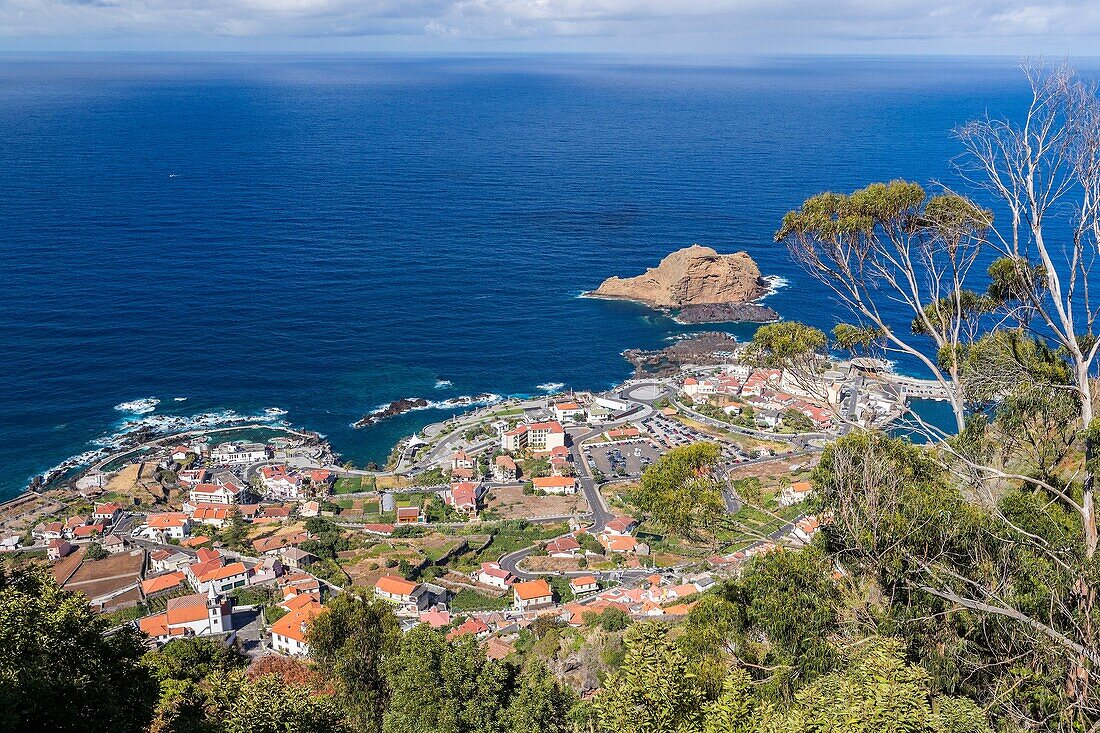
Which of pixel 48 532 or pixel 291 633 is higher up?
pixel 291 633

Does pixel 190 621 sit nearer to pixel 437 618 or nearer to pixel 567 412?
pixel 437 618

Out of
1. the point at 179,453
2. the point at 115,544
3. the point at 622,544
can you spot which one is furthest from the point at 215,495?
the point at 622,544

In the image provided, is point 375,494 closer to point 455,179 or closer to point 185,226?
point 185,226

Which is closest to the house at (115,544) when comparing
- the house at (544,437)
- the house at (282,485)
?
the house at (282,485)

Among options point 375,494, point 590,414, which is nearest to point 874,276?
point 375,494

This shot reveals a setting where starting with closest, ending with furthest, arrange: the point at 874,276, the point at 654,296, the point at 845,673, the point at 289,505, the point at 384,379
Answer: the point at 845,673
the point at 874,276
the point at 289,505
the point at 384,379
the point at 654,296

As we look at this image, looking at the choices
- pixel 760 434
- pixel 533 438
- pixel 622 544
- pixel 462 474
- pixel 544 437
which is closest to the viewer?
pixel 622 544
